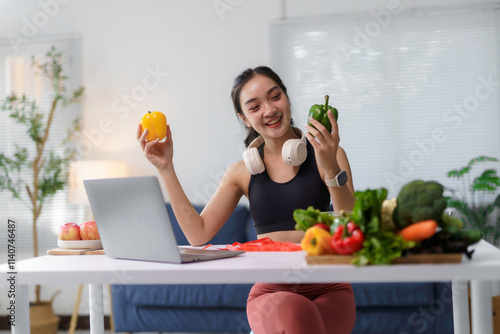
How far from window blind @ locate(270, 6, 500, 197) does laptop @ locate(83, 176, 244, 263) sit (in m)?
3.02

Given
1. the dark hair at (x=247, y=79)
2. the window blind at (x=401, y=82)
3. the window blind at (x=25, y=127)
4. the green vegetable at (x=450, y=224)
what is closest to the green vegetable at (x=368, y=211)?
the green vegetable at (x=450, y=224)

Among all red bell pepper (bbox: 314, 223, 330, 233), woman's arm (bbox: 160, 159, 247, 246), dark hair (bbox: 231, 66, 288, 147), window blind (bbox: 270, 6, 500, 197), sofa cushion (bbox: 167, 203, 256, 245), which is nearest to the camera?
red bell pepper (bbox: 314, 223, 330, 233)

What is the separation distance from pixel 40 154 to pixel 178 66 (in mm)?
1272

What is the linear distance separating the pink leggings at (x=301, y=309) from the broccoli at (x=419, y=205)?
17.1 inches

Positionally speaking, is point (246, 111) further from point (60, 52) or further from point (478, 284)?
point (60, 52)

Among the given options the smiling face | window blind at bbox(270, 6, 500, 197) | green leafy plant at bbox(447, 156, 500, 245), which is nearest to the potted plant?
window blind at bbox(270, 6, 500, 197)

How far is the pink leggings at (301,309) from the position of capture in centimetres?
141

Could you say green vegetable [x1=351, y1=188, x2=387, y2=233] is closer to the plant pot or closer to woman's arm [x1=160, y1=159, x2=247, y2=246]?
woman's arm [x1=160, y1=159, x2=247, y2=246]

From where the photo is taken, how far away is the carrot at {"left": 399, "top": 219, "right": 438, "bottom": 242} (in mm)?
1059

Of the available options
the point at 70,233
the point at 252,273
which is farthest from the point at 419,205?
the point at 70,233

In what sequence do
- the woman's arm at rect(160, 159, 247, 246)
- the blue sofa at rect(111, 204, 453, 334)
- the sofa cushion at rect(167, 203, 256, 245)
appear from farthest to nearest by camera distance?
1. the sofa cushion at rect(167, 203, 256, 245)
2. the blue sofa at rect(111, 204, 453, 334)
3. the woman's arm at rect(160, 159, 247, 246)

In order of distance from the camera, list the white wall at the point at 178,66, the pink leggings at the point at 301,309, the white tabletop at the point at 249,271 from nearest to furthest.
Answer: the white tabletop at the point at 249,271 < the pink leggings at the point at 301,309 < the white wall at the point at 178,66

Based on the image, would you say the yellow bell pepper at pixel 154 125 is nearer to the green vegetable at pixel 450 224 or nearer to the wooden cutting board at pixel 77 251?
the wooden cutting board at pixel 77 251

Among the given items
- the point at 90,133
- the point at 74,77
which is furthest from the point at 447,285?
the point at 74,77
